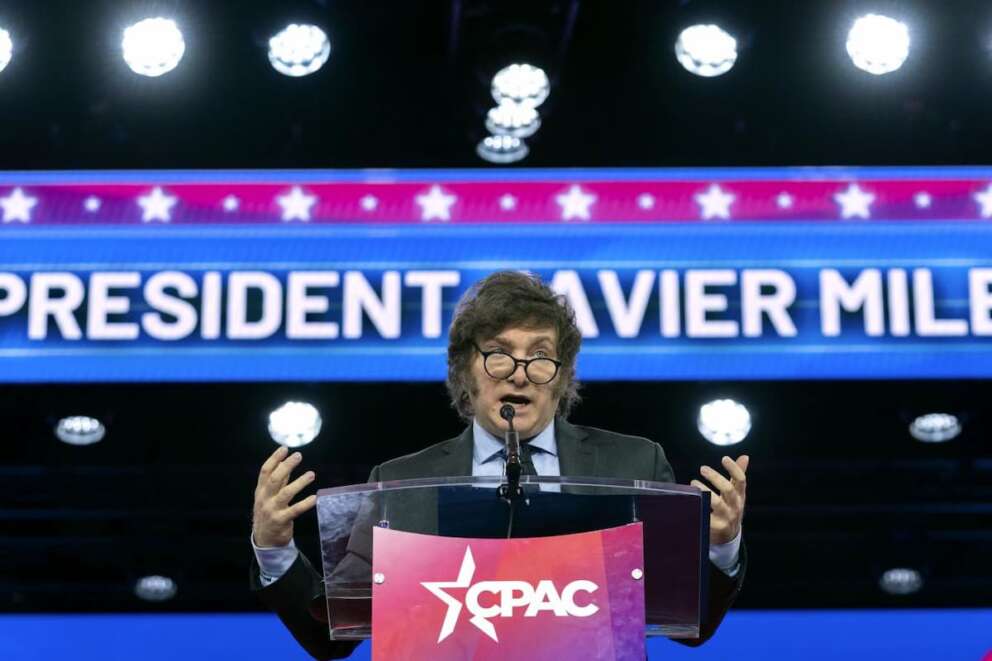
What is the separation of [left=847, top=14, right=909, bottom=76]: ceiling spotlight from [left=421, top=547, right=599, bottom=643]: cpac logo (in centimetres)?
311

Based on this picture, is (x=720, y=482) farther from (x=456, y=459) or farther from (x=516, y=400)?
(x=456, y=459)

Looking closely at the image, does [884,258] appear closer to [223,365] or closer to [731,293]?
[731,293]

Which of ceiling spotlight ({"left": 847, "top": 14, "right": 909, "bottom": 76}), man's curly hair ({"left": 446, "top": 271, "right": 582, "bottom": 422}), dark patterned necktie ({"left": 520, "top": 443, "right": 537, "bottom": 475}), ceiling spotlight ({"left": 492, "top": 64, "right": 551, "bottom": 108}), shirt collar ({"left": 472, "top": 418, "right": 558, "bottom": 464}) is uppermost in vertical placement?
ceiling spotlight ({"left": 847, "top": 14, "right": 909, "bottom": 76})

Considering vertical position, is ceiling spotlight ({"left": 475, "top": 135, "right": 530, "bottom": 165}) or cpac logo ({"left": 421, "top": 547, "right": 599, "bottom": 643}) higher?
ceiling spotlight ({"left": 475, "top": 135, "right": 530, "bottom": 165})

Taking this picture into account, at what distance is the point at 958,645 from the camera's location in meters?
5.00

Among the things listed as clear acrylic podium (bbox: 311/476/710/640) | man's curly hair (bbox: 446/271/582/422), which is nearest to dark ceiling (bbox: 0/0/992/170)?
man's curly hair (bbox: 446/271/582/422)

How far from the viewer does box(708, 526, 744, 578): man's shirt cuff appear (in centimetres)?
197

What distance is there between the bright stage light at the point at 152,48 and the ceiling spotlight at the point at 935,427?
263cm

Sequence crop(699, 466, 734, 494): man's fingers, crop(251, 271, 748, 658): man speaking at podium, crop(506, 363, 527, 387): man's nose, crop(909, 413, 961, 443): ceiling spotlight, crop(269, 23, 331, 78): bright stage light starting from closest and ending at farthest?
1. crop(699, 466, 734, 494): man's fingers
2. crop(251, 271, 748, 658): man speaking at podium
3. crop(506, 363, 527, 387): man's nose
4. crop(269, 23, 331, 78): bright stage light
5. crop(909, 413, 961, 443): ceiling spotlight

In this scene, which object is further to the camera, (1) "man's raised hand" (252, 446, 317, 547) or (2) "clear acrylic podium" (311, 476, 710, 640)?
(1) "man's raised hand" (252, 446, 317, 547)

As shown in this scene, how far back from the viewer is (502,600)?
5.53ft

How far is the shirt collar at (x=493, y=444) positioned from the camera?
2.21 m

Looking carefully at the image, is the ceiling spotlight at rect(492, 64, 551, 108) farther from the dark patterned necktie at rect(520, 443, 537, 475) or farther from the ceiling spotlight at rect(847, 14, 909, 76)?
the dark patterned necktie at rect(520, 443, 537, 475)

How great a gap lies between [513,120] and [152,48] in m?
1.05
